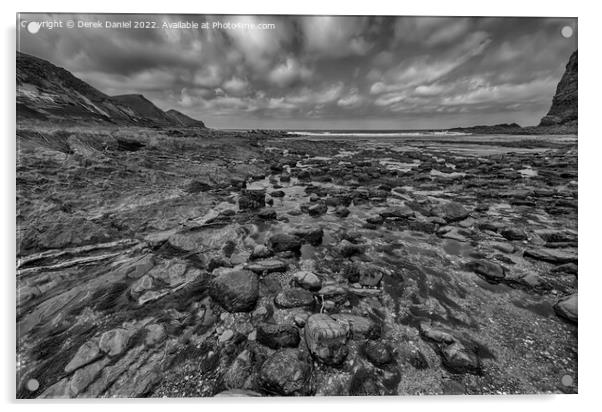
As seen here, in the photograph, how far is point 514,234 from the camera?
4.23 m

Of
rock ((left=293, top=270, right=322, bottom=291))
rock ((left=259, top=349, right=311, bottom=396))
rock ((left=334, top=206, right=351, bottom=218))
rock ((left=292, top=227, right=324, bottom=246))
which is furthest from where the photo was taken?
Answer: rock ((left=334, top=206, right=351, bottom=218))

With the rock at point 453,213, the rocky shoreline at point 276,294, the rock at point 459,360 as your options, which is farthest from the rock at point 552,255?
the rock at point 459,360

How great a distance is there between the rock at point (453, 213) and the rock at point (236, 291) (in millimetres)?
4454

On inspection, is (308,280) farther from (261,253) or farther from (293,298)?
(261,253)

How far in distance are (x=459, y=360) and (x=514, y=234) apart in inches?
133

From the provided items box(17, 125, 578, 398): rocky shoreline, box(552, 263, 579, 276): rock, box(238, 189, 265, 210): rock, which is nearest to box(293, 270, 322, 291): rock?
box(17, 125, 578, 398): rocky shoreline

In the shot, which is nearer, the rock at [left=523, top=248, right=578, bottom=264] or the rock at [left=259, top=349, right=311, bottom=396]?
the rock at [left=259, top=349, right=311, bottom=396]

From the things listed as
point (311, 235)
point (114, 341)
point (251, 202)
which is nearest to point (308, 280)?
point (311, 235)

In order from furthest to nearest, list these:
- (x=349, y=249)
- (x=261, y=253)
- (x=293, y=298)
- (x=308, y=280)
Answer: (x=349, y=249)
(x=261, y=253)
(x=308, y=280)
(x=293, y=298)

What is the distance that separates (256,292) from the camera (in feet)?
9.29

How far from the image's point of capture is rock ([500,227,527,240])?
13.7 feet

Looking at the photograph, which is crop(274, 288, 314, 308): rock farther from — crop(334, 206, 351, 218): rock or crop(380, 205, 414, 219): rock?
crop(380, 205, 414, 219): rock

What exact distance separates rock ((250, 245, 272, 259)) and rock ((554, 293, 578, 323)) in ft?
12.1
